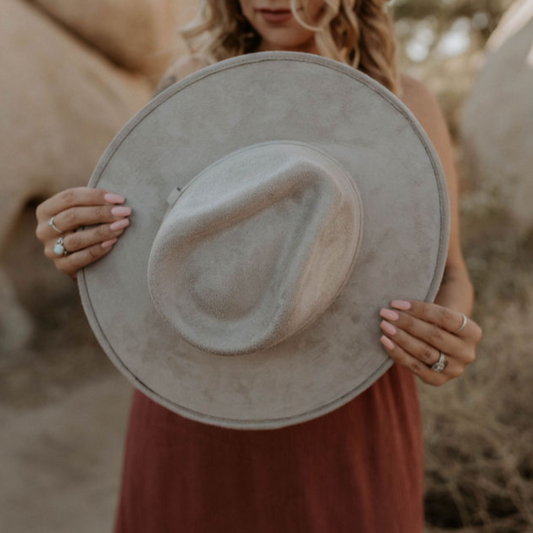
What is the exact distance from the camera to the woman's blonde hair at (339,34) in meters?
1.36

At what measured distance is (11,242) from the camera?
3.79 meters

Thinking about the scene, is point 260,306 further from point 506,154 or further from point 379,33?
point 506,154

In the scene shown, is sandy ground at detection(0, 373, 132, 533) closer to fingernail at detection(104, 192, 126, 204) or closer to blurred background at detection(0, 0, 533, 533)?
blurred background at detection(0, 0, 533, 533)

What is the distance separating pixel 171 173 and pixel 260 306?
0.32 meters

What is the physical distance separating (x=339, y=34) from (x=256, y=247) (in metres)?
0.72

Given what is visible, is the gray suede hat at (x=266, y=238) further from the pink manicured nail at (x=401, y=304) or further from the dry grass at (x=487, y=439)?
the dry grass at (x=487, y=439)

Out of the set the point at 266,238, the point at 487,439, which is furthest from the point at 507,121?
the point at 266,238

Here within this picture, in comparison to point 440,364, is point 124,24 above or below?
above

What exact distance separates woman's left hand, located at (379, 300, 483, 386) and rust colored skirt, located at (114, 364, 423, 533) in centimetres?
24

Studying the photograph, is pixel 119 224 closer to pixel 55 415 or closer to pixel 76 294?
pixel 55 415

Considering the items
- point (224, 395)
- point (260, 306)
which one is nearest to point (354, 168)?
point (260, 306)

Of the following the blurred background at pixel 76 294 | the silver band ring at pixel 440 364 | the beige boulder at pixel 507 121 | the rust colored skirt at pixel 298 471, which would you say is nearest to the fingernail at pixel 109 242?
the rust colored skirt at pixel 298 471

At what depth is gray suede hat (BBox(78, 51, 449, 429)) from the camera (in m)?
0.97

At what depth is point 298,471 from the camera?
135cm
